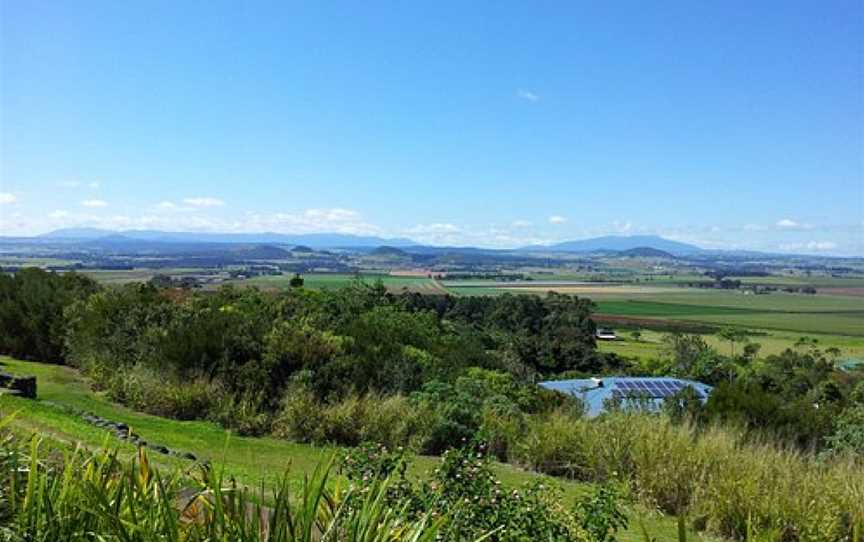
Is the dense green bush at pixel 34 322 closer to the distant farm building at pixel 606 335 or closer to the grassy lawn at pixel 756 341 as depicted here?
the grassy lawn at pixel 756 341

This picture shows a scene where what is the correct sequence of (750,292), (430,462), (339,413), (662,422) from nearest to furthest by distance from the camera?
(662,422) < (430,462) < (339,413) < (750,292)

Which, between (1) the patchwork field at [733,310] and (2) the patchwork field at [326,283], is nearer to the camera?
(2) the patchwork field at [326,283]

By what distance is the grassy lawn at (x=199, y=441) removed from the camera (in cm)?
733

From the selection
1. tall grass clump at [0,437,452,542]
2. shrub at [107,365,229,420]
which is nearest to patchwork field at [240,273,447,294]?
shrub at [107,365,229,420]

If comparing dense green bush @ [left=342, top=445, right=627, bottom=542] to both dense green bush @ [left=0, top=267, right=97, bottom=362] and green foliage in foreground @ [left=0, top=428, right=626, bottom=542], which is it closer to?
green foliage in foreground @ [left=0, top=428, right=626, bottom=542]

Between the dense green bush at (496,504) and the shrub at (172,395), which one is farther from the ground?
the dense green bush at (496,504)

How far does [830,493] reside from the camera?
673cm

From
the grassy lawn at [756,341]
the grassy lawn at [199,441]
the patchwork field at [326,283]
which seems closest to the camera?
the grassy lawn at [199,441]

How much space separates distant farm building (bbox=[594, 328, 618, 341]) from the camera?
6978 centimetres

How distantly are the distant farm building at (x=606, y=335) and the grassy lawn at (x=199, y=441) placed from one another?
197ft

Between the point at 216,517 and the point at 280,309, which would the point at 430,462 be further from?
the point at 280,309

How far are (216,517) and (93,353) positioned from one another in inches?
555

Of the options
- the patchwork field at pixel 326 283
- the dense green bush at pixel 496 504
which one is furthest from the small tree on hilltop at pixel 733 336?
the dense green bush at pixel 496 504

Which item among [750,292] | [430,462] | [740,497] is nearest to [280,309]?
[430,462]
